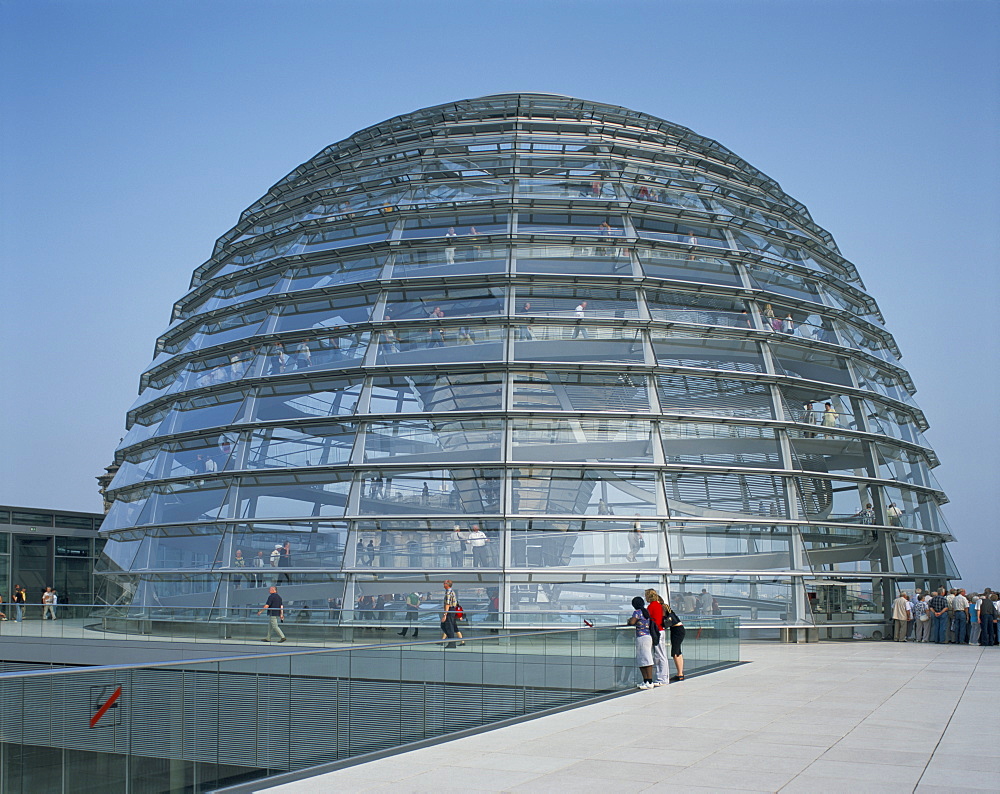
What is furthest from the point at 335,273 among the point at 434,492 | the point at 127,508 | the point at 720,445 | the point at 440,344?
the point at 720,445

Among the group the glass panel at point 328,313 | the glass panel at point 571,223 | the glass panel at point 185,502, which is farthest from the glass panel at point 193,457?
the glass panel at point 571,223

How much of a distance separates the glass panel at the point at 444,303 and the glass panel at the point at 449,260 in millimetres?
452

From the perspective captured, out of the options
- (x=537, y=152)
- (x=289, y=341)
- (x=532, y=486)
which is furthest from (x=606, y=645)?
(x=537, y=152)

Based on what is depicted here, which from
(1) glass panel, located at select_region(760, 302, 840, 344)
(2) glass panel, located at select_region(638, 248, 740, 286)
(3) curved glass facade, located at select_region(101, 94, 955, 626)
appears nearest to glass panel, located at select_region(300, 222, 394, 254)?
(3) curved glass facade, located at select_region(101, 94, 955, 626)

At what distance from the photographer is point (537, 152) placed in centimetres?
2703

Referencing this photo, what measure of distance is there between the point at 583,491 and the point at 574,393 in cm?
233

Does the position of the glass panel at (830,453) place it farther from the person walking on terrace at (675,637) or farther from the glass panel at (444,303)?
the person walking on terrace at (675,637)

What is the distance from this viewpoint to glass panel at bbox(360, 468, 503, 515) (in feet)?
67.6

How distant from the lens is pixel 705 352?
23.6 metres

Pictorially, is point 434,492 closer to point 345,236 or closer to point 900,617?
point 345,236

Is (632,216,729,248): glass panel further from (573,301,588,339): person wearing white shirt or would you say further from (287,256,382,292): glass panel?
(287,256,382,292): glass panel

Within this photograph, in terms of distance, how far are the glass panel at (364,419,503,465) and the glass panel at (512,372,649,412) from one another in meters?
1.09

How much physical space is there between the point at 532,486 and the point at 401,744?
11310mm

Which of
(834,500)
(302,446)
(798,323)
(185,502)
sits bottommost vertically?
(185,502)
